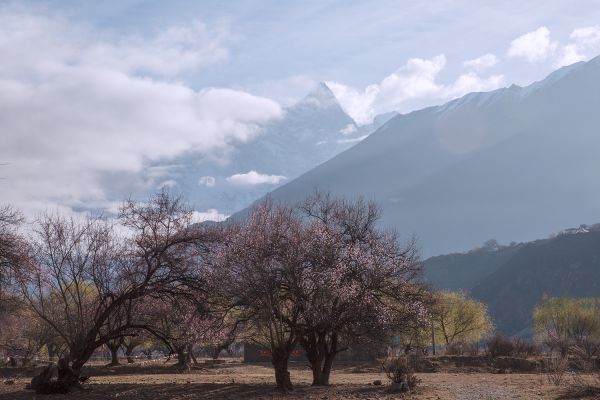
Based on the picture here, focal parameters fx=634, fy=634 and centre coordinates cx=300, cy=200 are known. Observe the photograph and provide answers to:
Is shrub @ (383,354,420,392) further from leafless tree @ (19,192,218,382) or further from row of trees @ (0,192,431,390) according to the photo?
leafless tree @ (19,192,218,382)

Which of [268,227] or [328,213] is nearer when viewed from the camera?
[268,227]

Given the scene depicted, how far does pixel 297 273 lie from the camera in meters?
24.2

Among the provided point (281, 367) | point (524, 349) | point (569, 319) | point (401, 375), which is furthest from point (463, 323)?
point (281, 367)

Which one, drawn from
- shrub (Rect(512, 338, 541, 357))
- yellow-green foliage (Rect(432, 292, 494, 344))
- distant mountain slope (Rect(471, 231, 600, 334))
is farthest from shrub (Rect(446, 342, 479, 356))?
distant mountain slope (Rect(471, 231, 600, 334))

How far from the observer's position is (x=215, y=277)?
939 inches

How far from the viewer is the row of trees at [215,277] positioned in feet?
78.4

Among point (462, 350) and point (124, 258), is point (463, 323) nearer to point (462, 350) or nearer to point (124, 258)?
point (462, 350)

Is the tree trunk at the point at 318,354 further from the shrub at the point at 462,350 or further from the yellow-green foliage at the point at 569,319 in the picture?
the yellow-green foliage at the point at 569,319

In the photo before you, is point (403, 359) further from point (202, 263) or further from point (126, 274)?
point (126, 274)

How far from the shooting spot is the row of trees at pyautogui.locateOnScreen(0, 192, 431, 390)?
23906 mm

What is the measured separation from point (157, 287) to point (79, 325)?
3734mm

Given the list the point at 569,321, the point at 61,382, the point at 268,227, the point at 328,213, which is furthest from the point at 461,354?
the point at 61,382

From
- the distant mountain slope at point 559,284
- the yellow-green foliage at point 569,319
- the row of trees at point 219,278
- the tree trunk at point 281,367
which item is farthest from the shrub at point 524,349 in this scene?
the distant mountain slope at point 559,284

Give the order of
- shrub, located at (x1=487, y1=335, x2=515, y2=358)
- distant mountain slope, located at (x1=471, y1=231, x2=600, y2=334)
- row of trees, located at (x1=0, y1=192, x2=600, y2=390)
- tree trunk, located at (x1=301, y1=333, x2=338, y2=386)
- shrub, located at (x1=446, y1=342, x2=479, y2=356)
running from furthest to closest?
1. distant mountain slope, located at (x1=471, y1=231, x2=600, y2=334)
2. shrub, located at (x1=446, y1=342, x2=479, y2=356)
3. shrub, located at (x1=487, y1=335, x2=515, y2=358)
4. tree trunk, located at (x1=301, y1=333, x2=338, y2=386)
5. row of trees, located at (x1=0, y1=192, x2=600, y2=390)
